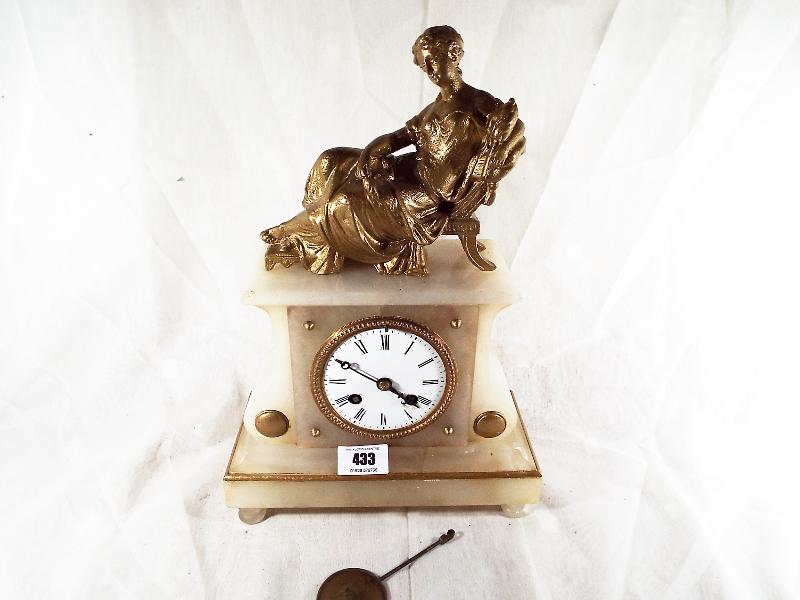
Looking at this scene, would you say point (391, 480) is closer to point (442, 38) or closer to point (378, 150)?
point (378, 150)

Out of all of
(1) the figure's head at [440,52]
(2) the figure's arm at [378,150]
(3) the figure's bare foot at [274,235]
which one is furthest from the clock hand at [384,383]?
(1) the figure's head at [440,52]

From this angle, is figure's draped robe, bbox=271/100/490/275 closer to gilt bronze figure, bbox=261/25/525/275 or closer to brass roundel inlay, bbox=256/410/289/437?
gilt bronze figure, bbox=261/25/525/275

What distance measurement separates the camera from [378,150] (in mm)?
1223

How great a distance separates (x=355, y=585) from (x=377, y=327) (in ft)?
Answer: 1.57

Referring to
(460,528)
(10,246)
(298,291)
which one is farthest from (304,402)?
(10,246)

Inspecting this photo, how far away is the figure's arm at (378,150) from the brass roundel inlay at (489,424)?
1.77 ft

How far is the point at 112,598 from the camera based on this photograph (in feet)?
4.14

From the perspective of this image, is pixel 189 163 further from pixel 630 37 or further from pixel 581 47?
pixel 630 37

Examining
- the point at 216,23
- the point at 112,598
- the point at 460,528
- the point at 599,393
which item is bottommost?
the point at 112,598

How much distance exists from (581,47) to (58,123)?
1.27m

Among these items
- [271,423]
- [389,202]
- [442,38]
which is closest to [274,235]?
[389,202]

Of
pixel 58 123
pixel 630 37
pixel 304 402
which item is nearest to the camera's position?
pixel 304 402

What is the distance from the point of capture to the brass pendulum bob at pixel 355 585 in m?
1.24

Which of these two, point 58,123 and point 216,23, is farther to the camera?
→ point 58,123
